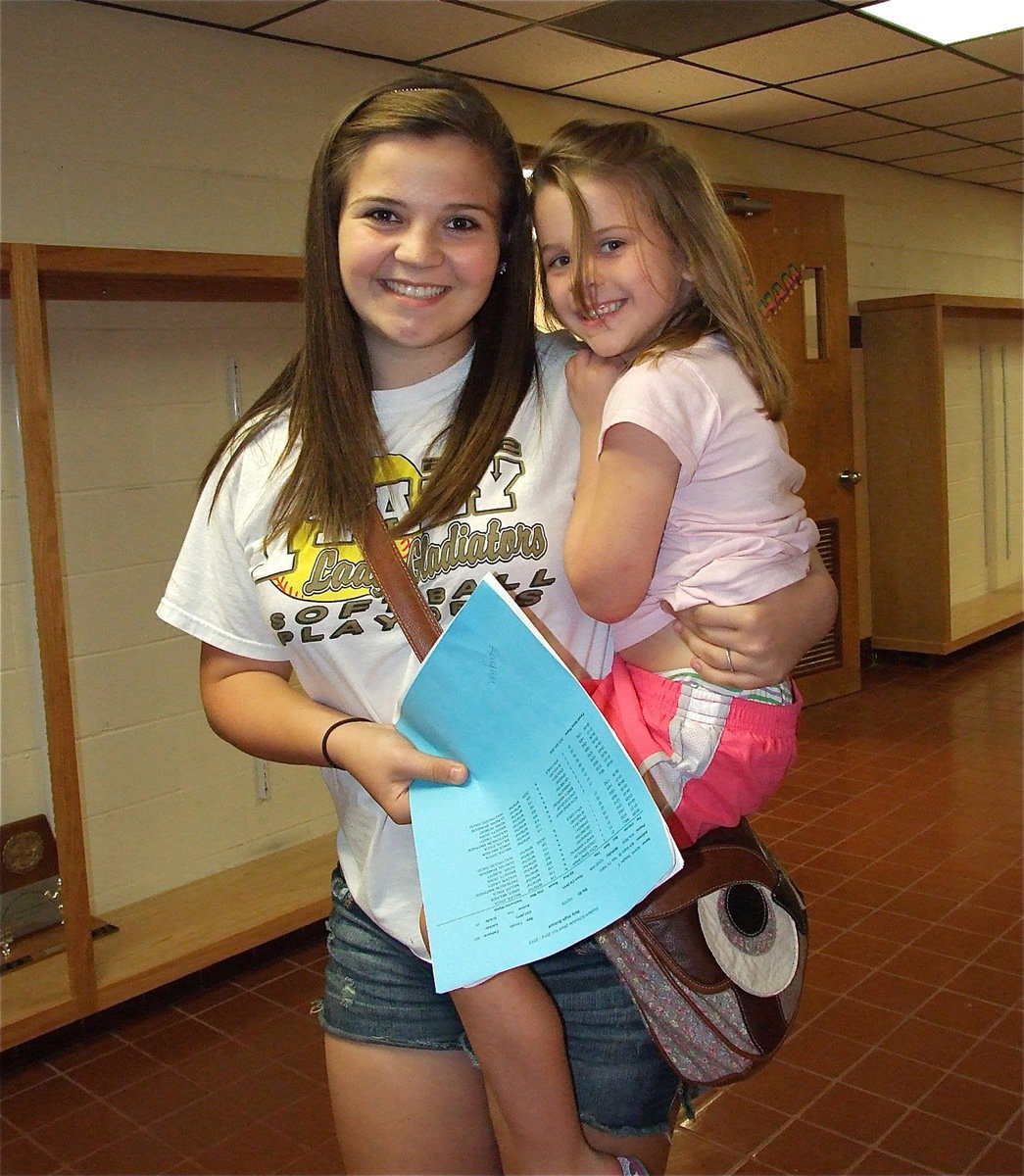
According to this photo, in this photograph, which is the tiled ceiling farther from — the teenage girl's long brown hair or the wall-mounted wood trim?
the teenage girl's long brown hair

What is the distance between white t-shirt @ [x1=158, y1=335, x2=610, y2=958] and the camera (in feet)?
4.11

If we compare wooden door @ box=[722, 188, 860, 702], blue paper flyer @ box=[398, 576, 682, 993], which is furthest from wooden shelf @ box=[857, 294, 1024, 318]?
blue paper flyer @ box=[398, 576, 682, 993]

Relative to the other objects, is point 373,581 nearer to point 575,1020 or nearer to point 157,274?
point 575,1020

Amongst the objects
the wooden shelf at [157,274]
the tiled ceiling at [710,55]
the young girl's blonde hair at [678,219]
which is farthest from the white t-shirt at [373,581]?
the tiled ceiling at [710,55]

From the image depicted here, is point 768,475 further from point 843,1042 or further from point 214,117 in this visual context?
point 214,117

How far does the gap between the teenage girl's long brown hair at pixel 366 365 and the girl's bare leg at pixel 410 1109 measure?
0.57 meters

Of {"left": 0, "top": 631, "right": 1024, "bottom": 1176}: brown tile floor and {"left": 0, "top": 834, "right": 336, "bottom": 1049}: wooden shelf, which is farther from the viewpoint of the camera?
{"left": 0, "top": 834, "right": 336, "bottom": 1049}: wooden shelf

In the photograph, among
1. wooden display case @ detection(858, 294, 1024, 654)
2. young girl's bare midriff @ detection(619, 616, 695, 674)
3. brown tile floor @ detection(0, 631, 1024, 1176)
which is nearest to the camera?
young girl's bare midriff @ detection(619, 616, 695, 674)

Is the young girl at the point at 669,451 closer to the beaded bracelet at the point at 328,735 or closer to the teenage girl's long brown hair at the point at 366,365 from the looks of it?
the teenage girl's long brown hair at the point at 366,365

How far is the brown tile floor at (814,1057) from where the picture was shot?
2.63 m

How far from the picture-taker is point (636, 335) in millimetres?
1460

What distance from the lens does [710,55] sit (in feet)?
14.6

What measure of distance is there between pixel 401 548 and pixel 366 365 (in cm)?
24

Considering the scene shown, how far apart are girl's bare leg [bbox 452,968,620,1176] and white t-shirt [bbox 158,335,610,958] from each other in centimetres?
10
